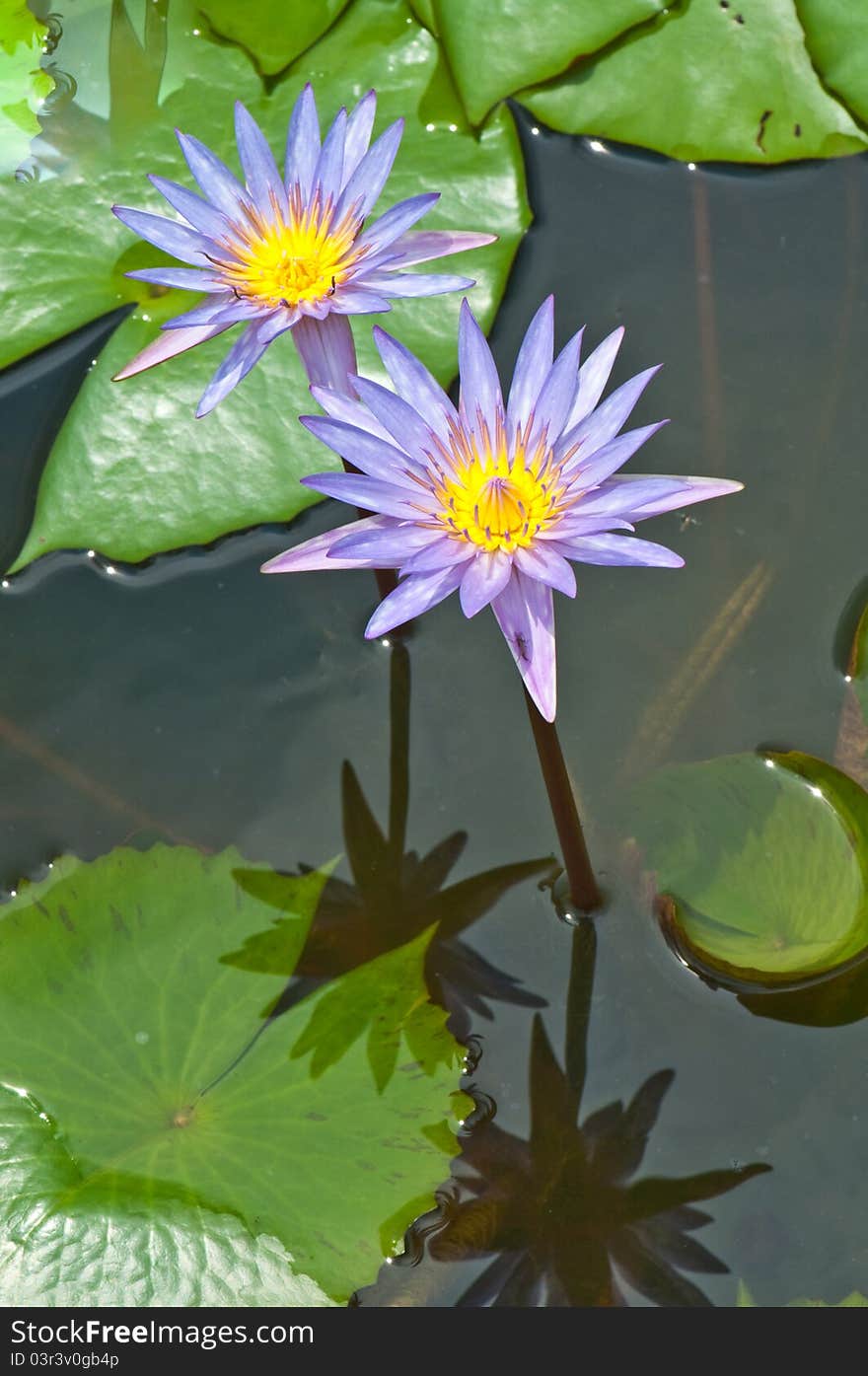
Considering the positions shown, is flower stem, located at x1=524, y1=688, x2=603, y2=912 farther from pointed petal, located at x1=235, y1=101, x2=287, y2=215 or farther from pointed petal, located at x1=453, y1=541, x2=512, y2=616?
pointed petal, located at x1=235, y1=101, x2=287, y2=215

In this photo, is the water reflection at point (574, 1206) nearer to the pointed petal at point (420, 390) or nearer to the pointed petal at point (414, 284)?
the pointed petal at point (420, 390)

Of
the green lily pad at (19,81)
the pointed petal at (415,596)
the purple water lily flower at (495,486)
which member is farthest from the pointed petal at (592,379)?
the green lily pad at (19,81)

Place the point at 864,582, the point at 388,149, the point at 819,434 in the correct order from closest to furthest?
the point at 388,149 < the point at 864,582 < the point at 819,434

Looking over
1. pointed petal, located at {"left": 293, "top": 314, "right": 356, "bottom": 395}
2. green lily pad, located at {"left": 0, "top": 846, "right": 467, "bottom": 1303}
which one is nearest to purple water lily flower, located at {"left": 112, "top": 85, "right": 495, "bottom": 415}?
pointed petal, located at {"left": 293, "top": 314, "right": 356, "bottom": 395}

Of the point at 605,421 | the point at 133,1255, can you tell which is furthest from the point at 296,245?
the point at 133,1255

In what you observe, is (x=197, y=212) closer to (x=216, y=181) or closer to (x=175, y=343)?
(x=216, y=181)

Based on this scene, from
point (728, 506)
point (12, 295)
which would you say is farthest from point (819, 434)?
point (12, 295)

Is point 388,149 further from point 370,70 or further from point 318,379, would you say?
point 370,70
